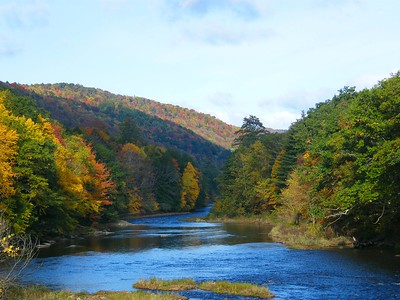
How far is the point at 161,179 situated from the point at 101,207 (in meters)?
60.4

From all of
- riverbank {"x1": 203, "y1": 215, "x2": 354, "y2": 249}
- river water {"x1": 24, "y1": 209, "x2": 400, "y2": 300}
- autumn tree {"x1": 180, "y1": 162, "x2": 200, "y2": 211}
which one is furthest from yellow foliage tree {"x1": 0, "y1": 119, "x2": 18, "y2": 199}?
autumn tree {"x1": 180, "y1": 162, "x2": 200, "y2": 211}

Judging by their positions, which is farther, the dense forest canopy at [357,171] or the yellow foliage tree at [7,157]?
the yellow foliage tree at [7,157]

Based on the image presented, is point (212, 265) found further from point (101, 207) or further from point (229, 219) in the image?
point (229, 219)

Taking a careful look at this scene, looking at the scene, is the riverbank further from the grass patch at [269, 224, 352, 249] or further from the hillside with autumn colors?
the hillside with autumn colors

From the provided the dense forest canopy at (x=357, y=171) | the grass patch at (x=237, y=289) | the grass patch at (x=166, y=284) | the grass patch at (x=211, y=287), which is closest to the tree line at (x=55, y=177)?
the grass patch at (x=166, y=284)

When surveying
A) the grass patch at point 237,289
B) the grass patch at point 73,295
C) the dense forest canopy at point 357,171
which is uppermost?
the dense forest canopy at point 357,171

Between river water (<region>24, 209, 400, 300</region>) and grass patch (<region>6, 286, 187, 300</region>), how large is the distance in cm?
129

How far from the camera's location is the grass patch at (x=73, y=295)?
2725 centimetres

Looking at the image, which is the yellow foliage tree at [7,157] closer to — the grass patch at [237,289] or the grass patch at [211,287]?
the grass patch at [211,287]

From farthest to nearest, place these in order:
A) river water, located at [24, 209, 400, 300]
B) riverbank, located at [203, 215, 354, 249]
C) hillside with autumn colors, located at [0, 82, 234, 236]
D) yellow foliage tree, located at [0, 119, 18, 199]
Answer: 1. riverbank, located at [203, 215, 354, 249]
2. hillside with autumn colors, located at [0, 82, 234, 236]
3. yellow foliage tree, located at [0, 119, 18, 199]
4. river water, located at [24, 209, 400, 300]

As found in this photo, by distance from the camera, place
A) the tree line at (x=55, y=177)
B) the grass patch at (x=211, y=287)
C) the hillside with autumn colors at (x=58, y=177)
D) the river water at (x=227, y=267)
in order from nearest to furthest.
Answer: the grass patch at (x=211, y=287) → the river water at (x=227, y=267) → the tree line at (x=55, y=177) → the hillside with autumn colors at (x=58, y=177)

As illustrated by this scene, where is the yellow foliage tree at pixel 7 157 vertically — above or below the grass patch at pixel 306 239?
above

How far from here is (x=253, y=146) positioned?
119 meters

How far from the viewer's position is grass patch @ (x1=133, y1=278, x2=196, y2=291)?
33.0m
